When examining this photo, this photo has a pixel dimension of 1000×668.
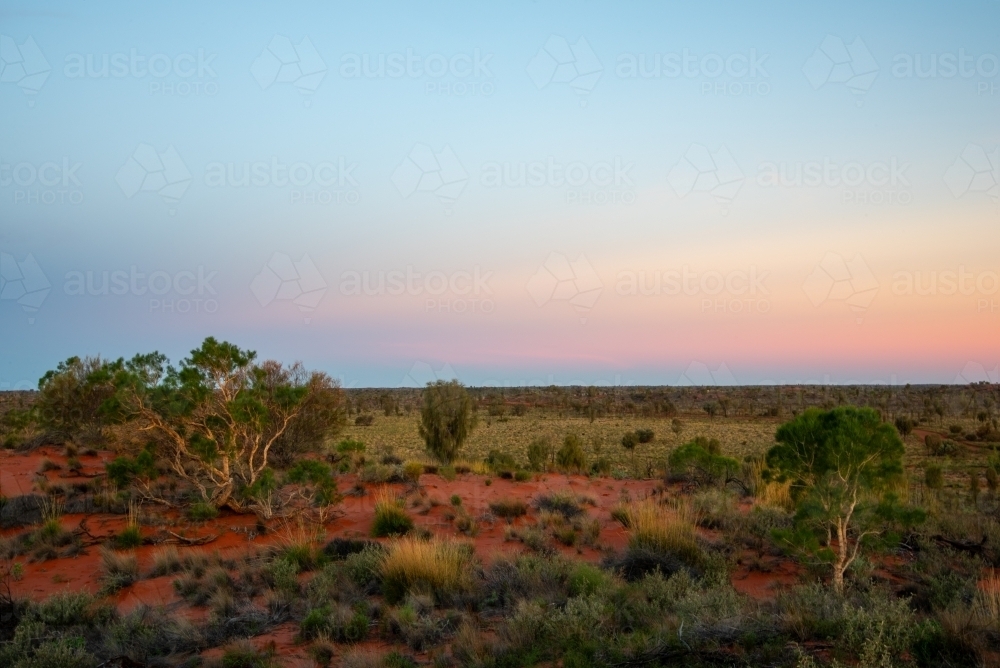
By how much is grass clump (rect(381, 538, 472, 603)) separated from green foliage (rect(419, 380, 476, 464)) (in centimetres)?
1389

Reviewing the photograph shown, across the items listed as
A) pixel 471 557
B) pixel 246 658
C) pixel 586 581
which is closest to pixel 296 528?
pixel 471 557

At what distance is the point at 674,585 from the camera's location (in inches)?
304

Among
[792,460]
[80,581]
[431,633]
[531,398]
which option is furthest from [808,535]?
[531,398]

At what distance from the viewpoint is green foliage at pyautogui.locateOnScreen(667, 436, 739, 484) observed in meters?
15.4

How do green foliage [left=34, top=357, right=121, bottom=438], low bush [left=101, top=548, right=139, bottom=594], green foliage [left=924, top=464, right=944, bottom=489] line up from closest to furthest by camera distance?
low bush [left=101, top=548, right=139, bottom=594]
green foliage [left=924, top=464, right=944, bottom=489]
green foliage [left=34, top=357, right=121, bottom=438]

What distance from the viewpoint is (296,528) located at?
1241 centimetres

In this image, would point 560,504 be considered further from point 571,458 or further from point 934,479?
point 934,479

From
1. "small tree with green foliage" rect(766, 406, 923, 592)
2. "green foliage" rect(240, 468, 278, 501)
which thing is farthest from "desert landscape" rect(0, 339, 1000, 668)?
"green foliage" rect(240, 468, 278, 501)

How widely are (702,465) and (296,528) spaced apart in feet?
30.6

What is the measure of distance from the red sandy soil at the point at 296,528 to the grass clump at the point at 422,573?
1.26 m

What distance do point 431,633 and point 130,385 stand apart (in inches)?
340

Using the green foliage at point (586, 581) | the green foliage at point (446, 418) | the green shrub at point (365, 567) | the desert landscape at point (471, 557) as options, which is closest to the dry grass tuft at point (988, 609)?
the desert landscape at point (471, 557)

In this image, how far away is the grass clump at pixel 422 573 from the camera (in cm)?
831

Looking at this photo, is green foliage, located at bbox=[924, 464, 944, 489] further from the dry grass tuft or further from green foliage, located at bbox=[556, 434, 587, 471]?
the dry grass tuft
